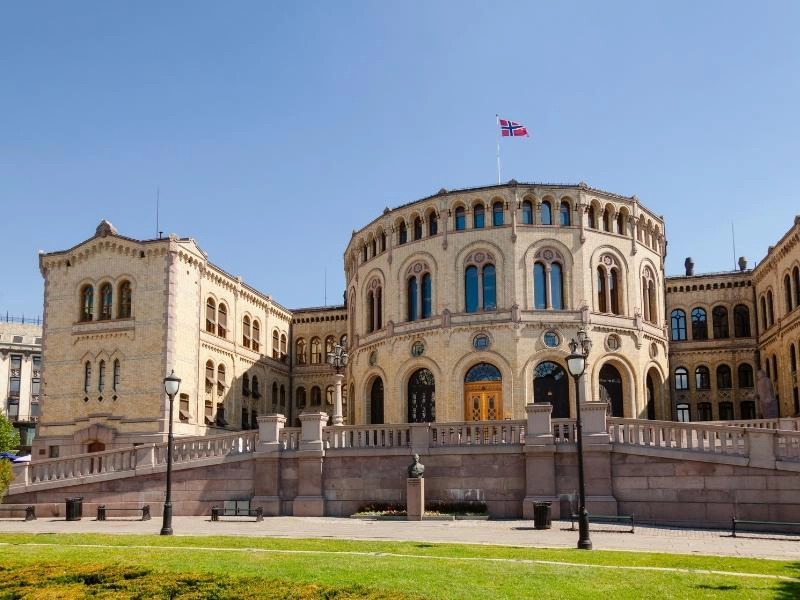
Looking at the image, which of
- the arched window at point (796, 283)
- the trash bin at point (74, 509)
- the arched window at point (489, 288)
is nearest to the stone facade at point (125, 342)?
the trash bin at point (74, 509)

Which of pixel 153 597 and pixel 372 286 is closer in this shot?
pixel 153 597

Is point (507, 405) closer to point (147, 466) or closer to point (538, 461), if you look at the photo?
point (538, 461)

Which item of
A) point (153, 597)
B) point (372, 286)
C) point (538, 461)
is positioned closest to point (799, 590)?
point (153, 597)

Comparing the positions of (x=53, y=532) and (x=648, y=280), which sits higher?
(x=648, y=280)

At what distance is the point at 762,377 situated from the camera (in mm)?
43844

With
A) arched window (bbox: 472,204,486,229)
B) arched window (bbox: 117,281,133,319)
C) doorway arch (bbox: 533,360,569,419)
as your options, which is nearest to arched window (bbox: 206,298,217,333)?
arched window (bbox: 117,281,133,319)

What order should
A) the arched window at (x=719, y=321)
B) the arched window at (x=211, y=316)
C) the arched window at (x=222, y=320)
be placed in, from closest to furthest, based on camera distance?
the arched window at (x=211, y=316) → the arched window at (x=222, y=320) → the arched window at (x=719, y=321)

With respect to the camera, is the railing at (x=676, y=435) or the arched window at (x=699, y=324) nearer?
the railing at (x=676, y=435)

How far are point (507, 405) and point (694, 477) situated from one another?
1602 cm

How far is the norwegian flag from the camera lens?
44188 millimetres

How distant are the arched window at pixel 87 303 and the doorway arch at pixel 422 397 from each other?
64.2 feet

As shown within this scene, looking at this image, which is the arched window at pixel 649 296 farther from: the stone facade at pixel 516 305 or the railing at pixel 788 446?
the railing at pixel 788 446

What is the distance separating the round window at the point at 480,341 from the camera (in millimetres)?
43125

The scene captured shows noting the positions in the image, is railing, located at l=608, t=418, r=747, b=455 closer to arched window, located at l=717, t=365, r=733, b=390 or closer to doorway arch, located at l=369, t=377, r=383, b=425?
doorway arch, located at l=369, t=377, r=383, b=425
